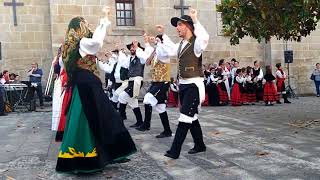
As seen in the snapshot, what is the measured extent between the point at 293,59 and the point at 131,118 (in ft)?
35.4

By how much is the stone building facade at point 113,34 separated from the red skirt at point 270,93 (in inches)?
146

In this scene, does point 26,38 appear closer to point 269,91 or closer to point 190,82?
point 269,91

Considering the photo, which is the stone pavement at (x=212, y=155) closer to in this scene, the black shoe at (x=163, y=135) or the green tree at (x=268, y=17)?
the black shoe at (x=163, y=135)

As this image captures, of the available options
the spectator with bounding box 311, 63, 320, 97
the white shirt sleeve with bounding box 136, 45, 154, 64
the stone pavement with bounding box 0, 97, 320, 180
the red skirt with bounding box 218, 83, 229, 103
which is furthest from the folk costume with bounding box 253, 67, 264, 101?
the white shirt sleeve with bounding box 136, 45, 154, 64

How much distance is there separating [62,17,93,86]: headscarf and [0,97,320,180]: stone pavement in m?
1.24

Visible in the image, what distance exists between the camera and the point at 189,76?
5.83m

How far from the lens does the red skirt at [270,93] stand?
14.8 metres

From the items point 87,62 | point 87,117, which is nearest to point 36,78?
point 87,62

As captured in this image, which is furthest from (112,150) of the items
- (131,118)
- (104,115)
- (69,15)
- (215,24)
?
(215,24)

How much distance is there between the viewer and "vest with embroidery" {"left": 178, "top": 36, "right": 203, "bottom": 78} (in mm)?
5836

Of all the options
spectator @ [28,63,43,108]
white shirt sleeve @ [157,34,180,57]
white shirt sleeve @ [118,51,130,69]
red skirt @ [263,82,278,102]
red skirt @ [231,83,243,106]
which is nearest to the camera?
white shirt sleeve @ [157,34,180,57]

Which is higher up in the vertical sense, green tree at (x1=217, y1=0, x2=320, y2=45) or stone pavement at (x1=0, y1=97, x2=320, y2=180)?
green tree at (x1=217, y1=0, x2=320, y2=45)

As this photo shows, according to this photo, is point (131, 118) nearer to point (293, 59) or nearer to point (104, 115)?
point (104, 115)

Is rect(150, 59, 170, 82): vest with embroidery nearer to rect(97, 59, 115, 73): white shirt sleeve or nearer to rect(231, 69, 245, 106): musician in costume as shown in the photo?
rect(97, 59, 115, 73): white shirt sleeve
